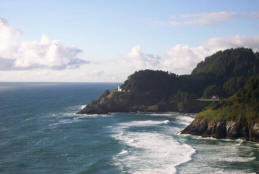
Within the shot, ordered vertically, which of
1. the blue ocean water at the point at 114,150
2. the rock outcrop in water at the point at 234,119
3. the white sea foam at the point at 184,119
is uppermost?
the rock outcrop in water at the point at 234,119

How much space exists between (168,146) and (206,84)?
322ft

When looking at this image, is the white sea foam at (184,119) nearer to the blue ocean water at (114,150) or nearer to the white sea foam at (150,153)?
the blue ocean water at (114,150)

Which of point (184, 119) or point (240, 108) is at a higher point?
point (240, 108)

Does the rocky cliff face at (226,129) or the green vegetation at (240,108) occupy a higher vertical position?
the green vegetation at (240,108)

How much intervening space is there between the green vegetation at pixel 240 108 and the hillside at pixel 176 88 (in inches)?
1751

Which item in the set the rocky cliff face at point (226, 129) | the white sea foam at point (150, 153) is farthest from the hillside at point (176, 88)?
the white sea foam at point (150, 153)

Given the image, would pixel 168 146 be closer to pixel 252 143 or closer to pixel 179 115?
pixel 252 143

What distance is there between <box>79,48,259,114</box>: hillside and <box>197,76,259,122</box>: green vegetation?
44.5m

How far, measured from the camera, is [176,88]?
162250 millimetres

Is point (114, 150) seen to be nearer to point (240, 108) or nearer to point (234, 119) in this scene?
point (234, 119)

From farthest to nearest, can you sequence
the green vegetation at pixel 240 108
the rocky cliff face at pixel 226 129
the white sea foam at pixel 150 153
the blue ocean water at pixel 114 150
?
the green vegetation at pixel 240 108 < the rocky cliff face at pixel 226 129 < the white sea foam at pixel 150 153 < the blue ocean water at pixel 114 150

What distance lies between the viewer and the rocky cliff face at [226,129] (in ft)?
269

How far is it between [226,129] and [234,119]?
3.34 metres

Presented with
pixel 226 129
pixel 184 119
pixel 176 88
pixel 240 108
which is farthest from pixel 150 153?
pixel 176 88
